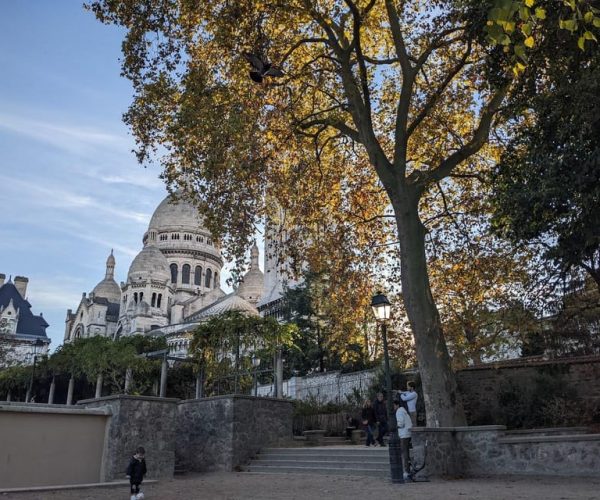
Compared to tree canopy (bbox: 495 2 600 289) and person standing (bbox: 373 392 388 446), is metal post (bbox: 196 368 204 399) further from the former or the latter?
tree canopy (bbox: 495 2 600 289)

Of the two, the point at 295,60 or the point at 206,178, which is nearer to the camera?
the point at 206,178

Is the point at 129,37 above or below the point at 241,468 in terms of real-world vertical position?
above

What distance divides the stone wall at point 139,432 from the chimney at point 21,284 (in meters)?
85.5

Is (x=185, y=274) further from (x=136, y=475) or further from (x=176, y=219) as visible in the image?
(x=136, y=475)

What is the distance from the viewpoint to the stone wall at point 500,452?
35.8 ft

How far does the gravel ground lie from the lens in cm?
911

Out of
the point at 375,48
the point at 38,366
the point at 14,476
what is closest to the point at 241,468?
the point at 14,476

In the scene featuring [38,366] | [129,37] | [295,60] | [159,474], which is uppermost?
[295,60]

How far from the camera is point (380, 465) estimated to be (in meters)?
13.2

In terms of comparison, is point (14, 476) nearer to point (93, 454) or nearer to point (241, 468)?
point (93, 454)

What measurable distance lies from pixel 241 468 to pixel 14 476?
6.08 m

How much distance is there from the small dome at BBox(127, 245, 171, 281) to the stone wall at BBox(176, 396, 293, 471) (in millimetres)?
69276

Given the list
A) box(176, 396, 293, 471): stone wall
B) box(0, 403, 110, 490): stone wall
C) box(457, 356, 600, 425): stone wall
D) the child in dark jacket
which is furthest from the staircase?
box(457, 356, 600, 425): stone wall

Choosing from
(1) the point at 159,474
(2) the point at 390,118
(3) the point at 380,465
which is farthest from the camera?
(2) the point at 390,118
